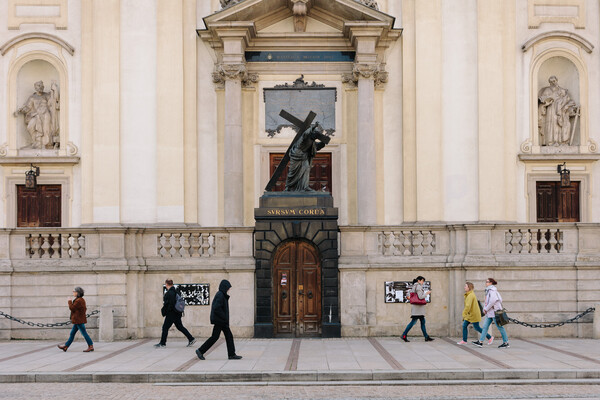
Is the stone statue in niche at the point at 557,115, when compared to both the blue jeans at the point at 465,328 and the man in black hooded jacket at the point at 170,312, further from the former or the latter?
the man in black hooded jacket at the point at 170,312

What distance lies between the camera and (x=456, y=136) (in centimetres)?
2588

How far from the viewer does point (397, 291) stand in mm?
21641

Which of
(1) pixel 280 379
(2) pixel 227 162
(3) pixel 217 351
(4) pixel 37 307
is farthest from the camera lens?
(2) pixel 227 162

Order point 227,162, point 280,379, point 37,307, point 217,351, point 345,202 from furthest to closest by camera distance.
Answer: point 345,202
point 227,162
point 37,307
point 217,351
point 280,379

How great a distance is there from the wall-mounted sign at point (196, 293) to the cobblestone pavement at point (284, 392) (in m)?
7.01

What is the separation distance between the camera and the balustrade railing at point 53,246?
21.6 meters

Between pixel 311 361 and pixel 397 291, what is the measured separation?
5.64 m

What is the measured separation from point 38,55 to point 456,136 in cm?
1464

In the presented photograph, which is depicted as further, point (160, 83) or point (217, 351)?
point (160, 83)

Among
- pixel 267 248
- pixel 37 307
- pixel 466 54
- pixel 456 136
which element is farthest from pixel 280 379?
pixel 466 54

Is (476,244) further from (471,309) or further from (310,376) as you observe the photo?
(310,376)

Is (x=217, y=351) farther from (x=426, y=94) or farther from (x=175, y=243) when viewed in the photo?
(x=426, y=94)

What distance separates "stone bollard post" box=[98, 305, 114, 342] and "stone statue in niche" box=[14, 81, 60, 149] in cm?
818

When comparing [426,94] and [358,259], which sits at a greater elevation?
[426,94]
